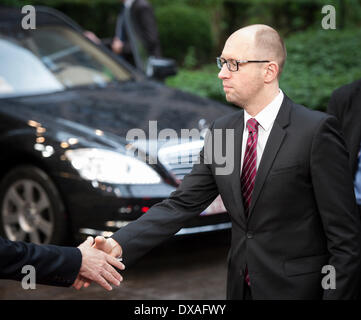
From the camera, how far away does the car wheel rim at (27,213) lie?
580cm

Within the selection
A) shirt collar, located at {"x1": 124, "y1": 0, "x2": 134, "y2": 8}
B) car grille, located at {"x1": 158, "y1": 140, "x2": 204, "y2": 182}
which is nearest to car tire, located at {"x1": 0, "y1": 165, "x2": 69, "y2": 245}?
car grille, located at {"x1": 158, "y1": 140, "x2": 204, "y2": 182}

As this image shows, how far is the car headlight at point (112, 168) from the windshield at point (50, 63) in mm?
1307

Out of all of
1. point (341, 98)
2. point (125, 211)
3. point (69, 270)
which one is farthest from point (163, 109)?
point (69, 270)

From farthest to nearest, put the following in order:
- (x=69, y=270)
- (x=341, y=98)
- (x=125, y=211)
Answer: (x=125, y=211) < (x=341, y=98) < (x=69, y=270)

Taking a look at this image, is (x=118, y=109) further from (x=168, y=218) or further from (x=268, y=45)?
(x=268, y=45)

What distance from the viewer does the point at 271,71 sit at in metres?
3.03

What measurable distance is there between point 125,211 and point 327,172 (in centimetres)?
280

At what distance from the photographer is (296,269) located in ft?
9.71

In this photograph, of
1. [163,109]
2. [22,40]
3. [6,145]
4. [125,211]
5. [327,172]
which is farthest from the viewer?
[22,40]

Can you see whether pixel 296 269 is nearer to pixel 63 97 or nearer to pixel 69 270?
pixel 69 270

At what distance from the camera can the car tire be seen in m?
5.70

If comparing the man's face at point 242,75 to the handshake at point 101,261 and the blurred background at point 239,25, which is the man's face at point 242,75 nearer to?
the handshake at point 101,261

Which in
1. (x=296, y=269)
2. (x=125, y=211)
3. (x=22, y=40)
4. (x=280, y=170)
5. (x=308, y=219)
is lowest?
(x=125, y=211)

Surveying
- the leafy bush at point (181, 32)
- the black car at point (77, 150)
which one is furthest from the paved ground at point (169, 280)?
the leafy bush at point (181, 32)
